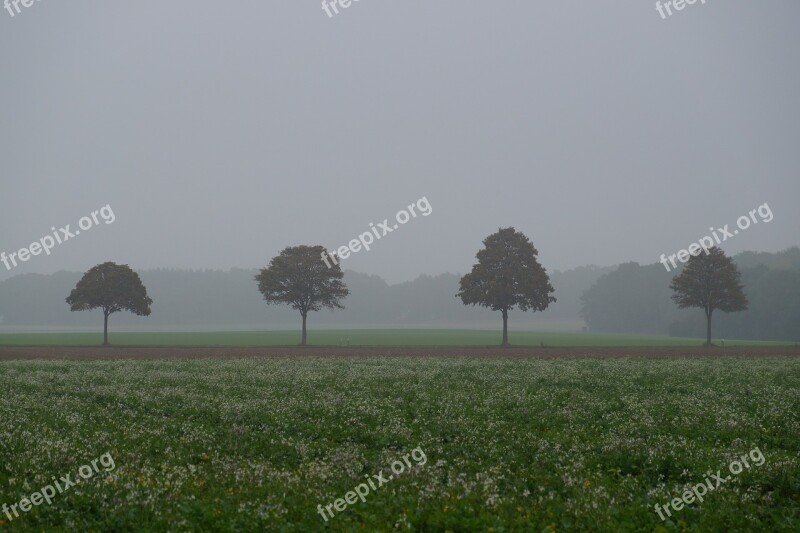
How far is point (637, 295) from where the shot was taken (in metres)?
183

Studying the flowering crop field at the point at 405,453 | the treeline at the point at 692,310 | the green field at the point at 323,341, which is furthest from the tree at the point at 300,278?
the treeline at the point at 692,310

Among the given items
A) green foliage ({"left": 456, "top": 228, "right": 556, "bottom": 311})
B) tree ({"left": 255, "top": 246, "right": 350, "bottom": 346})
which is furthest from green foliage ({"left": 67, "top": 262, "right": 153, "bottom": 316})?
green foliage ({"left": 456, "top": 228, "right": 556, "bottom": 311})

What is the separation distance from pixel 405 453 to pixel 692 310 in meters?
160

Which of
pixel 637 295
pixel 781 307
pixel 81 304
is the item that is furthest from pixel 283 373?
pixel 637 295

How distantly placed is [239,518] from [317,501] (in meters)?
1.73

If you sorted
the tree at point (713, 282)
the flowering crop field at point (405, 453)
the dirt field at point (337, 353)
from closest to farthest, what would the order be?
1. the flowering crop field at point (405, 453)
2. the dirt field at point (337, 353)
3. the tree at point (713, 282)

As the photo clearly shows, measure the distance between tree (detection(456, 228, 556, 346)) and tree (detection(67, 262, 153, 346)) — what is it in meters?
41.3

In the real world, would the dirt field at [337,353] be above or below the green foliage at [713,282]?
below

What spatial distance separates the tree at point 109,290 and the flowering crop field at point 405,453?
50811 mm

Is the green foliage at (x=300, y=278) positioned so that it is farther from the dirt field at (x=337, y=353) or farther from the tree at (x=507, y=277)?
the dirt field at (x=337, y=353)

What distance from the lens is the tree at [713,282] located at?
82.2 metres

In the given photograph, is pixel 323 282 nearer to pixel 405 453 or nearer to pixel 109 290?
pixel 109 290

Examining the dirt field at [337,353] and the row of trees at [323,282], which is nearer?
the dirt field at [337,353]

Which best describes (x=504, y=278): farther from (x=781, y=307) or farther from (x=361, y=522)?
(x=781, y=307)
